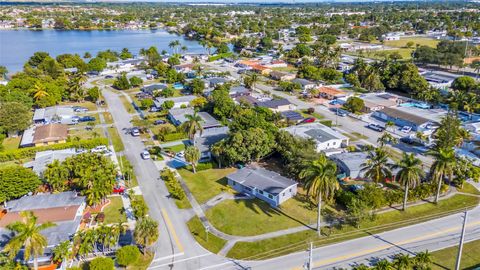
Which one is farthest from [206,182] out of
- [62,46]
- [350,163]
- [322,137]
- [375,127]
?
[62,46]

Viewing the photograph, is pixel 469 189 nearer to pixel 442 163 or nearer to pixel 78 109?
pixel 442 163

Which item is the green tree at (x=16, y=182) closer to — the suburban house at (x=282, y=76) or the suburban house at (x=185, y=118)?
the suburban house at (x=185, y=118)

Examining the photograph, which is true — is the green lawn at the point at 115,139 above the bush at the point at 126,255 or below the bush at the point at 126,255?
below

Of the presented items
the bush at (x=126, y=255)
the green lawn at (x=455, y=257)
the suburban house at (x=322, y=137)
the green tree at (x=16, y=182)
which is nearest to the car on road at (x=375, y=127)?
the suburban house at (x=322, y=137)

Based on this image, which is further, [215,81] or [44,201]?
[215,81]

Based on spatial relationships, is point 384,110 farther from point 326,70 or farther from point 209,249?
point 209,249

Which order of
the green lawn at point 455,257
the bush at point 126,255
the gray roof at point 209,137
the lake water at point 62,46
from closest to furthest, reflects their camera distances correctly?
the bush at point 126,255, the green lawn at point 455,257, the gray roof at point 209,137, the lake water at point 62,46
